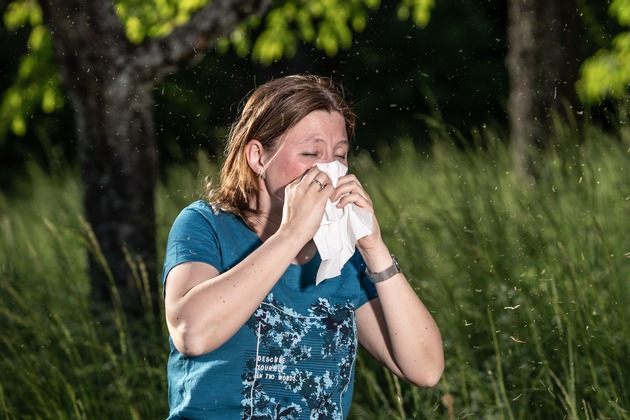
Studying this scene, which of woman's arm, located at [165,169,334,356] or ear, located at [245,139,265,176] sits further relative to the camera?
ear, located at [245,139,265,176]

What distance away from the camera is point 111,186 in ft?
15.7

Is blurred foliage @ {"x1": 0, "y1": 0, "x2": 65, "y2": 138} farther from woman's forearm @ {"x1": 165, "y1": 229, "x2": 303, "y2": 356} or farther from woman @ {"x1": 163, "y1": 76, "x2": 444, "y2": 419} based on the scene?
woman's forearm @ {"x1": 165, "y1": 229, "x2": 303, "y2": 356}

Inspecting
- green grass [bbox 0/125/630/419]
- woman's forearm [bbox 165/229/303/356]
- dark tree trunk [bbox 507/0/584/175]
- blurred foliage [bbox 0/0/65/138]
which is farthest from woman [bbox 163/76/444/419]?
dark tree trunk [bbox 507/0/584/175]

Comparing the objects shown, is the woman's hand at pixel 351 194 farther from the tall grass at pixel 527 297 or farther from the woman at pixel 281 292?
the tall grass at pixel 527 297

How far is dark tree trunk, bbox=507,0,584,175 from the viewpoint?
8.06 m

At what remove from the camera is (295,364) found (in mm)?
2330

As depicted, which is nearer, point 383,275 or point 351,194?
point 351,194

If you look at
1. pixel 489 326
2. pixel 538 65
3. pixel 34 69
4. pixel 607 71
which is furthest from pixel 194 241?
pixel 607 71

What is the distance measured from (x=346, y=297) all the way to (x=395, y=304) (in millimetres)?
135

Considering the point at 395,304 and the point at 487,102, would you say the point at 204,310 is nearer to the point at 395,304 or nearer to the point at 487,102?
the point at 395,304

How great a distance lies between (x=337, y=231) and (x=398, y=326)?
0.32 m

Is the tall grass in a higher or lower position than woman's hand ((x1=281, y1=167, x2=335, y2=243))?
lower

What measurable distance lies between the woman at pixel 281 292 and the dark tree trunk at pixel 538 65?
18.4 ft

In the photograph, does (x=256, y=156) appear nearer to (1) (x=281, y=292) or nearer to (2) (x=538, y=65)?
(1) (x=281, y=292)
